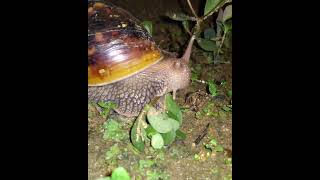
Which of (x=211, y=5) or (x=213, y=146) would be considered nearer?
(x=213, y=146)

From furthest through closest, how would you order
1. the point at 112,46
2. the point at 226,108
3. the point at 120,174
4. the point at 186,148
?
the point at 226,108
the point at 112,46
the point at 186,148
the point at 120,174

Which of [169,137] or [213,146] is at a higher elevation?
[169,137]

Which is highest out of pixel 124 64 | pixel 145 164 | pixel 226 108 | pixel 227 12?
pixel 227 12

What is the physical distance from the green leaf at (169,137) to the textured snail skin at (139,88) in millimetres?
427

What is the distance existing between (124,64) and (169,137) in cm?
69

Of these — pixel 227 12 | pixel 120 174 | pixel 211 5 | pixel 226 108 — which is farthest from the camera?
pixel 227 12

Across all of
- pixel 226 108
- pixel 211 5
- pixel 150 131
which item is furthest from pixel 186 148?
pixel 211 5

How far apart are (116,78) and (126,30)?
1.25 ft

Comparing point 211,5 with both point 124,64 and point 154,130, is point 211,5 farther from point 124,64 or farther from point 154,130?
point 154,130

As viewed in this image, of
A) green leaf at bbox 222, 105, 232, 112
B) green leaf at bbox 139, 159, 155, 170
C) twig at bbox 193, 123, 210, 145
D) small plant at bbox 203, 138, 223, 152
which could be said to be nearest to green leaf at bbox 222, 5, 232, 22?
green leaf at bbox 222, 105, 232, 112

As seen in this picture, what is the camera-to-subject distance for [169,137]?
222 cm
